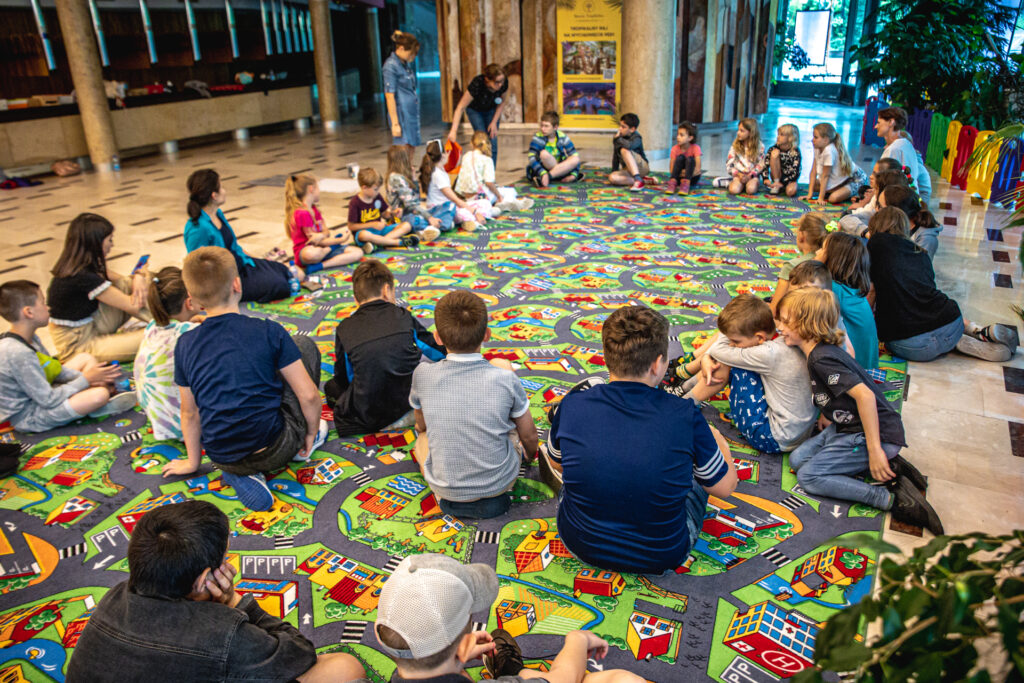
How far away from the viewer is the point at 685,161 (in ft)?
28.9

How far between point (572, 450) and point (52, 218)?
835 cm

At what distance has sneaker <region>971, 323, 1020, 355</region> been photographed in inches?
164

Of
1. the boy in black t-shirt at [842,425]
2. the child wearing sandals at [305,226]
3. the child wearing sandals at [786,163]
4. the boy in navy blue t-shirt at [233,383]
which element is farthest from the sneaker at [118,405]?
the child wearing sandals at [786,163]

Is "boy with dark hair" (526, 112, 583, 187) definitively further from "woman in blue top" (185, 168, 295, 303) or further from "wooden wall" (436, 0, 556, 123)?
"wooden wall" (436, 0, 556, 123)

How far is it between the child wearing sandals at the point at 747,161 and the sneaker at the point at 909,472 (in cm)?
621

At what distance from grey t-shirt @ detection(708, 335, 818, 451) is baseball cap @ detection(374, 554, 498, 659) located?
204 cm

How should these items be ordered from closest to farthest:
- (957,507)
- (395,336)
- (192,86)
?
(957,507) < (395,336) < (192,86)

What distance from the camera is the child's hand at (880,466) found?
9.43 feet

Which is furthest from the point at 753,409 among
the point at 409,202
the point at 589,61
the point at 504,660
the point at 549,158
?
the point at 589,61

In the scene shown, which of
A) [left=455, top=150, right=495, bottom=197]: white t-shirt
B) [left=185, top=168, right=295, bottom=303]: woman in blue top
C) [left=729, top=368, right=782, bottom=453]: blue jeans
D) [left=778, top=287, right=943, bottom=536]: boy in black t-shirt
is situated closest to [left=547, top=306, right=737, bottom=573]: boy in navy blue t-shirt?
[left=778, top=287, right=943, bottom=536]: boy in black t-shirt

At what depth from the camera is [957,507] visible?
2.89 m

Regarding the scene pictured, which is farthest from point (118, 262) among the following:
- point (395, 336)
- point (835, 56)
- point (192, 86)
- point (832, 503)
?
point (835, 56)

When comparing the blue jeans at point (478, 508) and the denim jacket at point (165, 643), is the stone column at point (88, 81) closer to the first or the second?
the blue jeans at point (478, 508)

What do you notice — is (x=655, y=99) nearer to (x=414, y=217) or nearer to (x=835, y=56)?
(x=414, y=217)
